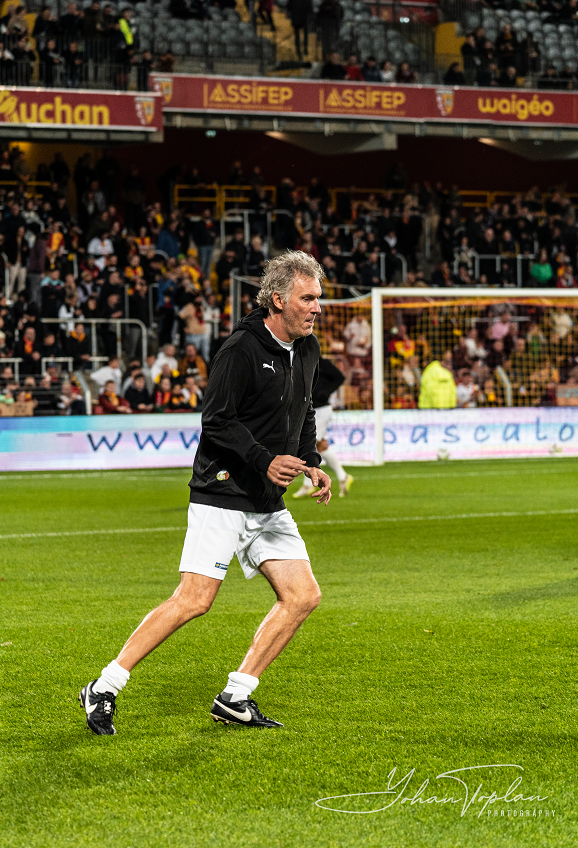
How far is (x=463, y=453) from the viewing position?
2094 cm

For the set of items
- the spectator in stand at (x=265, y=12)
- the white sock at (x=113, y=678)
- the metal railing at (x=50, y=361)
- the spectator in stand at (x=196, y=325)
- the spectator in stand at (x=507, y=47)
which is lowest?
the white sock at (x=113, y=678)

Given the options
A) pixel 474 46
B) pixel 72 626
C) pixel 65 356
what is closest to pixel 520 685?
pixel 72 626

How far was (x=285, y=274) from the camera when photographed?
489 centimetres

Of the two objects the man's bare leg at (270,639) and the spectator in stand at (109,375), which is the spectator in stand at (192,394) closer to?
the spectator in stand at (109,375)

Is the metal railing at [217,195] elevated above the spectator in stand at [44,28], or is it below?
below

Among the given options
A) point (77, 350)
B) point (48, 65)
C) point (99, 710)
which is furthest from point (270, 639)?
point (48, 65)

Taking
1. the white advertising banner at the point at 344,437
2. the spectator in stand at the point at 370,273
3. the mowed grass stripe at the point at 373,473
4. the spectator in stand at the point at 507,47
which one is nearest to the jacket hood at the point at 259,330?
the mowed grass stripe at the point at 373,473

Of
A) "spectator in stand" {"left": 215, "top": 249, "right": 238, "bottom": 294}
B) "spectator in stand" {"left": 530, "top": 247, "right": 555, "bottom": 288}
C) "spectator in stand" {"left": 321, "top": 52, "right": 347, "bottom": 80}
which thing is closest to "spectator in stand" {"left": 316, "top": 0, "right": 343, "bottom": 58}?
"spectator in stand" {"left": 321, "top": 52, "right": 347, "bottom": 80}

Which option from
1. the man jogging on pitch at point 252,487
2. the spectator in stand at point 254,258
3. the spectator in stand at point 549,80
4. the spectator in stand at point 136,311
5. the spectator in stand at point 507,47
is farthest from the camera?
the spectator in stand at point 507,47

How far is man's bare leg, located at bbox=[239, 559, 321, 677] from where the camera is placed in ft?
16.5

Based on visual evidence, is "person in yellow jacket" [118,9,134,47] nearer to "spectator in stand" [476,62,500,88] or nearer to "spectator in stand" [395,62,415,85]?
"spectator in stand" [395,62,415,85]

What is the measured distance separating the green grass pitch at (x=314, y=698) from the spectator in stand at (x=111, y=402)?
27.4 ft

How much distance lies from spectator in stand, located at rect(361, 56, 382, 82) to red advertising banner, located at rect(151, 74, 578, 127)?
2.13 ft

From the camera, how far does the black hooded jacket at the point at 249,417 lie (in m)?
4.80
